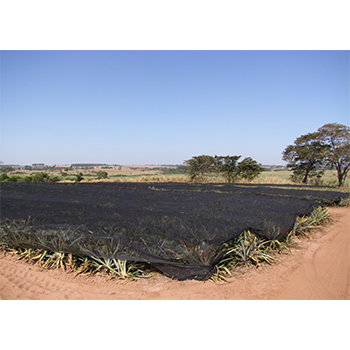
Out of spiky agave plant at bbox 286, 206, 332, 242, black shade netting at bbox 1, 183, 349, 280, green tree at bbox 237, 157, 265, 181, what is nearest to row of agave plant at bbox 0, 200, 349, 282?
black shade netting at bbox 1, 183, 349, 280

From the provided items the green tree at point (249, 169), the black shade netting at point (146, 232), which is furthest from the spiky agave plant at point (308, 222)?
the green tree at point (249, 169)

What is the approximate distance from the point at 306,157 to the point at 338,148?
163 cm

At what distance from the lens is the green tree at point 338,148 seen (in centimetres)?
1235

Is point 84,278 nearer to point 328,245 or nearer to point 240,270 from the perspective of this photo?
point 240,270

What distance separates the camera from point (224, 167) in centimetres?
1466

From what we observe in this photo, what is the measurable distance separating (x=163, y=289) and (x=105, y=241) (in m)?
0.85

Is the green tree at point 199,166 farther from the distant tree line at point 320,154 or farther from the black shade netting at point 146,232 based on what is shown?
the black shade netting at point 146,232

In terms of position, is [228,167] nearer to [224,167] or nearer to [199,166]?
[224,167]

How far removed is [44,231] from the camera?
2869 millimetres

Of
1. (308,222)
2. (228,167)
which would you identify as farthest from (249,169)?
(308,222)

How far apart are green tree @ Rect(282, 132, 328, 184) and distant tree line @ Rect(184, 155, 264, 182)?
2.12 m

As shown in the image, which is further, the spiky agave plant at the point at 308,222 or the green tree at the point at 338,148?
the green tree at the point at 338,148

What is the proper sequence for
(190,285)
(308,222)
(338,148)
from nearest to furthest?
1. (190,285)
2. (308,222)
3. (338,148)

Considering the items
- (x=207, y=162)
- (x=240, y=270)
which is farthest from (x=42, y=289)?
(x=207, y=162)
